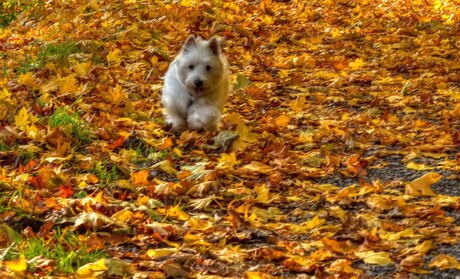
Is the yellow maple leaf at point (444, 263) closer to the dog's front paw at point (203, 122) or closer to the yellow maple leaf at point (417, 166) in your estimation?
the yellow maple leaf at point (417, 166)

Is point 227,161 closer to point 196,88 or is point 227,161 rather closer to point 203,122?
point 203,122

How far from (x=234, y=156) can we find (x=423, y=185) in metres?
1.39

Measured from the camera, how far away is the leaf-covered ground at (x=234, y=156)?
163 inches

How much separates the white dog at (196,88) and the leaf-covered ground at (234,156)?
0.58ft

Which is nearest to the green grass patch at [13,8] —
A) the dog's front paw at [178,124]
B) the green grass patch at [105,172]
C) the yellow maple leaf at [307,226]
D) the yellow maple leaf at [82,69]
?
the yellow maple leaf at [82,69]

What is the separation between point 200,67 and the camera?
6922 millimetres

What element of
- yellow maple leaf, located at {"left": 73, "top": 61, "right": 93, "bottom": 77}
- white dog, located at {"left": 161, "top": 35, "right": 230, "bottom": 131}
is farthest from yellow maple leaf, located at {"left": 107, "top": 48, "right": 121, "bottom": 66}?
white dog, located at {"left": 161, "top": 35, "right": 230, "bottom": 131}

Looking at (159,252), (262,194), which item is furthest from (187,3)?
(159,252)

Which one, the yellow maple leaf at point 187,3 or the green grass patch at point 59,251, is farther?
the yellow maple leaf at point 187,3

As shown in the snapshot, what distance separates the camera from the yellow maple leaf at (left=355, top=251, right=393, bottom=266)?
4082 mm

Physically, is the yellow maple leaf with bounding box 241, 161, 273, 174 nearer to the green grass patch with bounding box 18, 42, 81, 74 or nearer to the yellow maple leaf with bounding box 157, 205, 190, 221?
the yellow maple leaf with bounding box 157, 205, 190, 221

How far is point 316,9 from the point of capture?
42.9 ft

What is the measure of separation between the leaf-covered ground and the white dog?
18 centimetres

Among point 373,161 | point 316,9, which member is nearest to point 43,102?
point 373,161
